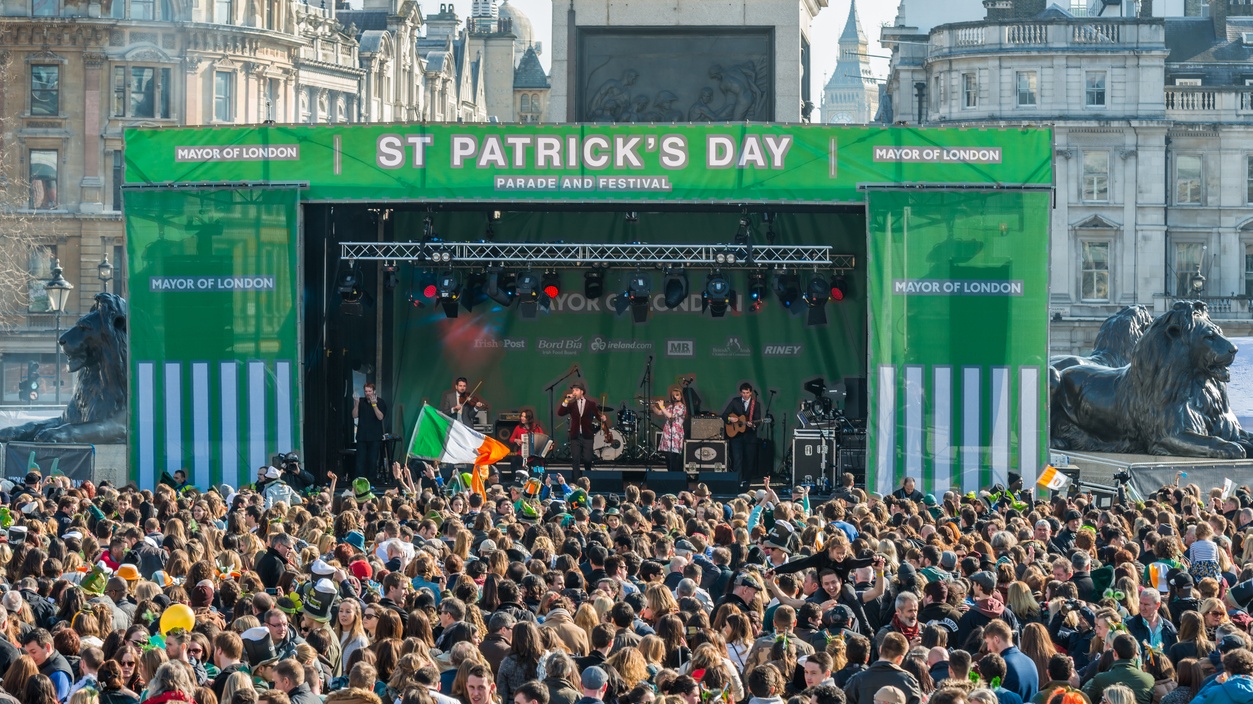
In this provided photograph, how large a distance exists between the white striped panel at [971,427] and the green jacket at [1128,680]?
44.4 feet

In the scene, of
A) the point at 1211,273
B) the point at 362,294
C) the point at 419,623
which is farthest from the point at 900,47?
the point at 419,623

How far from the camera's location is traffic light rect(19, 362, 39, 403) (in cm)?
5494

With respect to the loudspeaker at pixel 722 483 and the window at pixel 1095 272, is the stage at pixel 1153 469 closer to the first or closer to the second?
the loudspeaker at pixel 722 483

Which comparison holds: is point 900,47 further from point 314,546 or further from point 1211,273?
point 314,546

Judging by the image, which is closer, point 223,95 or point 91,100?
point 91,100

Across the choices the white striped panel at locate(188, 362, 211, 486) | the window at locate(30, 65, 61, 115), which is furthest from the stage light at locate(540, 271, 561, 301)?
the window at locate(30, 65, 61, 115)

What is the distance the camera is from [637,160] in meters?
23.4

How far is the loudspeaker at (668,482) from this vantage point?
1015 inches

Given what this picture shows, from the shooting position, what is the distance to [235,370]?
2383cm

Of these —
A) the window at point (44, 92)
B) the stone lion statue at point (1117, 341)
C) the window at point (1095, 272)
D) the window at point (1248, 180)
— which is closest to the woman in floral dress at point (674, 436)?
the stone lion statue at point (1117, 341)

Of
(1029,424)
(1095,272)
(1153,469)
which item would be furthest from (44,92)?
(1153,469)

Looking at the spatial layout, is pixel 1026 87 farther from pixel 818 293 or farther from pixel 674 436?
pixel 818 293

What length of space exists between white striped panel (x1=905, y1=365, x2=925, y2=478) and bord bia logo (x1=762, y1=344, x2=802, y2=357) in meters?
4.74

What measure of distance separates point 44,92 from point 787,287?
41.9 meters
